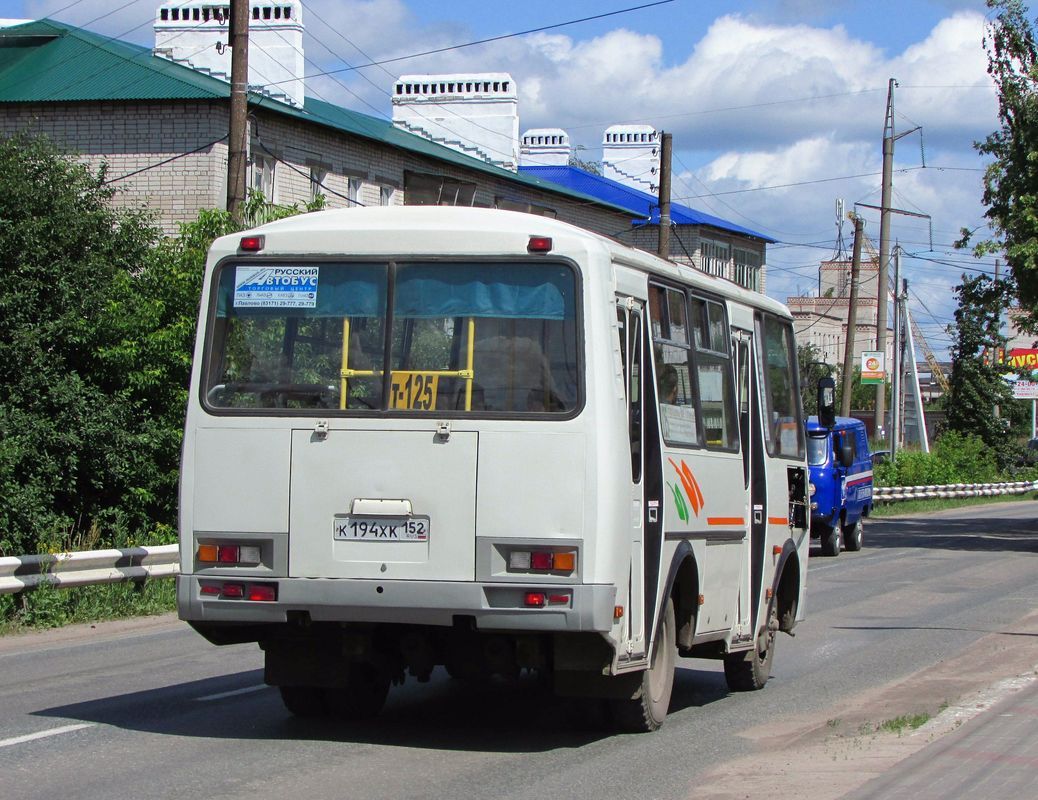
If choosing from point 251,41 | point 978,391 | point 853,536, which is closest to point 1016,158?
point 853,536

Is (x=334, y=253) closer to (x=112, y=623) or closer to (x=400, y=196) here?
(x=112, y=623)

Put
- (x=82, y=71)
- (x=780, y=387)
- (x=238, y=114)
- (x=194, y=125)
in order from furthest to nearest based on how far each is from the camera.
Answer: (x=82, y=71), (x=194, y=125), (x=238, y=114), (x=780, y=387)

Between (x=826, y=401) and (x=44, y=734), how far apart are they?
612 cm

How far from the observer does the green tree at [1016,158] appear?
3019cm

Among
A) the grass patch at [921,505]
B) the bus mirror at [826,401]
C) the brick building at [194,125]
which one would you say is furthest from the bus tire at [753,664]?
the grass patch at [921,505]

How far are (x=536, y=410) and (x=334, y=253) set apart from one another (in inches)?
56.6

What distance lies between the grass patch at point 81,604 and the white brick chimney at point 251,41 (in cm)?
2223

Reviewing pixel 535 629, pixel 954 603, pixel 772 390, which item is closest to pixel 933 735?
pixel 535 629

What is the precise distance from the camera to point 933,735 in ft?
29.4

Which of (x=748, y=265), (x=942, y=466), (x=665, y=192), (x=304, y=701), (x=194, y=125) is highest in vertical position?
(x=748, y=265)

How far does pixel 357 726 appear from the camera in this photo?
9.30m

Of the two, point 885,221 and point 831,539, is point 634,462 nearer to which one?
point 831,539

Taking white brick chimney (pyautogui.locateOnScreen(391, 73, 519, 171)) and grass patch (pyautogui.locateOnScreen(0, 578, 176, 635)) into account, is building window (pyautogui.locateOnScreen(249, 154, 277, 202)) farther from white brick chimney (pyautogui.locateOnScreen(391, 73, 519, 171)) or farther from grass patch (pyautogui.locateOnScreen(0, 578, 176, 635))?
grass patch (pyautogui.locateOnScreen(0, 578, 176, 635))

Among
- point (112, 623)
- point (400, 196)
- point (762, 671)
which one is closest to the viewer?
point (762, 671)
